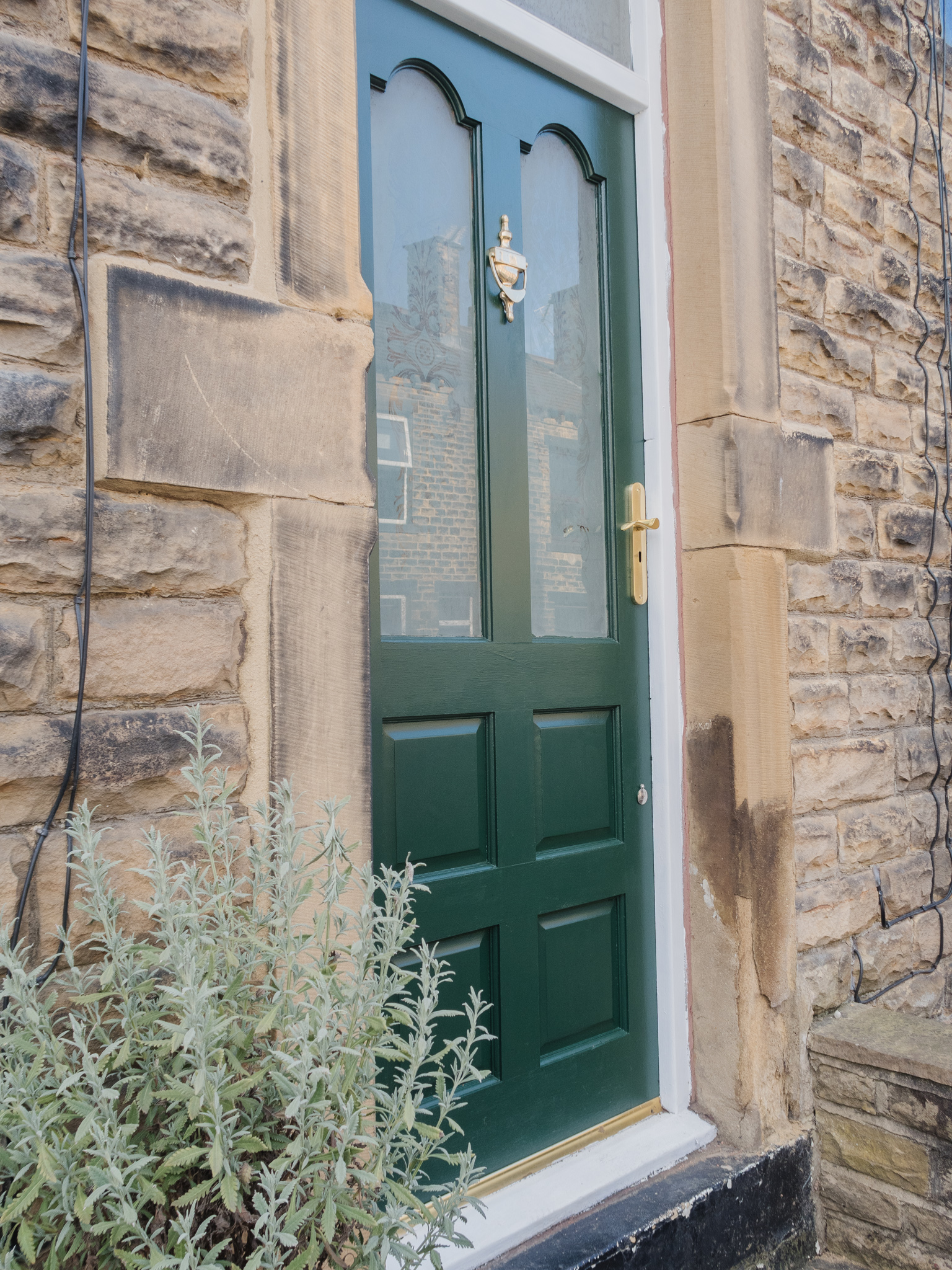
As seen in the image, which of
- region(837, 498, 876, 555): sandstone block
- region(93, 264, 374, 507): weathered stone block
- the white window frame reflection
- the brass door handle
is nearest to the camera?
region(93, 264, 374, 507): weathered stone block

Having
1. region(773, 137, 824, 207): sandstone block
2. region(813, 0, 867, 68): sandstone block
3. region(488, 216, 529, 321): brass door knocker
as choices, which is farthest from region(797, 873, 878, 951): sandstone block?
region(813, 0, 867, 68): sandstone block

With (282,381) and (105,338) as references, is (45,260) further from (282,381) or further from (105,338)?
(282,381)

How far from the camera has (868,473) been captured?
116 inches

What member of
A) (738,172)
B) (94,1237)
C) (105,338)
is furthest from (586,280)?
(94,1237)

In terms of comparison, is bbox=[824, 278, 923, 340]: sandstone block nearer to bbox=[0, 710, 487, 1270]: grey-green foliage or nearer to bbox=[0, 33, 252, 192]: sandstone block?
bbox=[0, 33, 252, 192]: sandstone block

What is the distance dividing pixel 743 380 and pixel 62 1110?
2.24m

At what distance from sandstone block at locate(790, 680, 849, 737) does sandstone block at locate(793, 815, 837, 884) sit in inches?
9.8

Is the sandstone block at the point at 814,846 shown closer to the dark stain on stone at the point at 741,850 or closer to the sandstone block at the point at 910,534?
the dark stain on stone at the point at 741,850

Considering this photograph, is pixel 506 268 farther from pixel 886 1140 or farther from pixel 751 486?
pixel 886 1140

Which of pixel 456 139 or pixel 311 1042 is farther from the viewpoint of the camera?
pixel 456 139

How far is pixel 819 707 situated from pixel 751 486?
0.70 meters

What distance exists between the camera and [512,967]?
7.46 feet

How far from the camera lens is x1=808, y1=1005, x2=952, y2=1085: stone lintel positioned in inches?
93.4

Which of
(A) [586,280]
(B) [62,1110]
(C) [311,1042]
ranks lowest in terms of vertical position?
(B) [62,1110]
